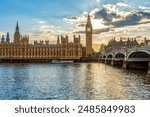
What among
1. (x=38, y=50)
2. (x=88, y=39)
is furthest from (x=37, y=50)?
(x=88, y=39)

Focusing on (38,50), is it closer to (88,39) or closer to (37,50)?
(37,50)

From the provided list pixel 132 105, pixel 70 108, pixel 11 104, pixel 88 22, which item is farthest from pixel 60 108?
pixel 88 22

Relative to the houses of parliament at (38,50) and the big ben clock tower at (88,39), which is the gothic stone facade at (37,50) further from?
the big ben clock tower at (88,39)

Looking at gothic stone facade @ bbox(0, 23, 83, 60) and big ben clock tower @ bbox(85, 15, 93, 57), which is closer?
gothic stone facade @ bbox(0, 23, 83, 60)

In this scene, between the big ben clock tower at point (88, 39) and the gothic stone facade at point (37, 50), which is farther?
the big ben clock tower at point (88, 39)

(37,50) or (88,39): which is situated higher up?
(88,39)

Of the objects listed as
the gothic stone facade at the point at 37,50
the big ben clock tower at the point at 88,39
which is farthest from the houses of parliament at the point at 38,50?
the big ben clock tower at the point at 88,39

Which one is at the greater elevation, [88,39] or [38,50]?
[88,39]

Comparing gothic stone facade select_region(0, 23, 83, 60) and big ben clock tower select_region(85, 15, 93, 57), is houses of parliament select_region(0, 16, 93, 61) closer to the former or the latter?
gothic stone facade select_region(0, 23, 83, 60)

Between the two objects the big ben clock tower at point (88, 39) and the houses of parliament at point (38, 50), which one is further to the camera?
the big ben clock tower at point (88, 39)

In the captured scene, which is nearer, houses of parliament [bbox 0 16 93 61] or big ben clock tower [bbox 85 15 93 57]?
houses of parliament [bbox 0 16 93 61]

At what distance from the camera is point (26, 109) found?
175 inches

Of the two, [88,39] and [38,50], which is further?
[88,39]

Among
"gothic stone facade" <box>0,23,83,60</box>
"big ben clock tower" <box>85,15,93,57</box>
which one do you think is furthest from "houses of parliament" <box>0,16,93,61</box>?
"big ben clock tower" <box>85,15,93,57</box>
